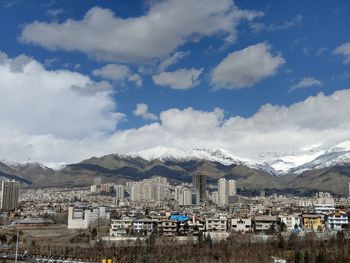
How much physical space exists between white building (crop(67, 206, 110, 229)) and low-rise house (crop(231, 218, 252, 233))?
2149cm

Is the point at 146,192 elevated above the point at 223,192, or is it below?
above

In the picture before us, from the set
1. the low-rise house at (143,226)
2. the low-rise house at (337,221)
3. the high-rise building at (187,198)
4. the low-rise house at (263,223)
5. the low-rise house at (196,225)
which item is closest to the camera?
the low-rise house at (143,226)

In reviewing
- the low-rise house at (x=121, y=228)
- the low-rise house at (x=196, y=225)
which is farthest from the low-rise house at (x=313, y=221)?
the low-rise house at (x=121, y=228)

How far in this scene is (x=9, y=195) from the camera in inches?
4540

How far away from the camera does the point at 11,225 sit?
75.4m

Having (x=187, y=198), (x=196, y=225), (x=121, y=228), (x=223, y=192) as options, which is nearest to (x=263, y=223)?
(x=196, y=225)

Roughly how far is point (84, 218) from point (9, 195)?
154 ft

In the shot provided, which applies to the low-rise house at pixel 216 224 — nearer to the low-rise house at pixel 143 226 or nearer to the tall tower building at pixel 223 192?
the low-rise house at pixel 143 226

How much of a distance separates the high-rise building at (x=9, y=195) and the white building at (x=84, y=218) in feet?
139

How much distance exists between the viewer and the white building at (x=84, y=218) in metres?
73.9

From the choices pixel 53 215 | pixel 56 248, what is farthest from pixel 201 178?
pixel 56 248

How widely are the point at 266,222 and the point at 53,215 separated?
139 ft

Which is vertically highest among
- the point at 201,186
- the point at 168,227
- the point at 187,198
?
the point at 201,186

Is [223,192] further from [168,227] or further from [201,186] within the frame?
[168,227]
